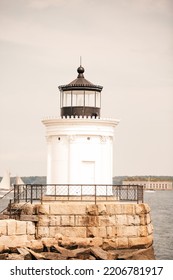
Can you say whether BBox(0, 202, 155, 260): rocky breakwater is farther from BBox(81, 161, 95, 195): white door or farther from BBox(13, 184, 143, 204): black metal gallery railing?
BBox(81, 161, 95, 195): white door

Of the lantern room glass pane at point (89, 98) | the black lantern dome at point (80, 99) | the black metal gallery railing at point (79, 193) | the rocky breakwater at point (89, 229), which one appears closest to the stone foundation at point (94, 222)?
the rocky breakwater at point (89, 229)

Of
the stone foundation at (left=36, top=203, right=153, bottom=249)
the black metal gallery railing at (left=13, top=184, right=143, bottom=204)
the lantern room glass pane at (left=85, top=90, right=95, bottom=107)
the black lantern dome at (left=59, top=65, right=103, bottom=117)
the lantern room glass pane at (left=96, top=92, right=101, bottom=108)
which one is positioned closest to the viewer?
the stone foundation at (left=36, top=203, right=153, bottom=249)

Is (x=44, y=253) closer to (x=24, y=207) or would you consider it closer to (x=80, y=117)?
(x=24, y=207)

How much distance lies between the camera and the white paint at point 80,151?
15.8 metres

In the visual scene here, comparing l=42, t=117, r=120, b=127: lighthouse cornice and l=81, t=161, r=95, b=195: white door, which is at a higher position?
l=42, t=117, r=120, b=127: lighthouse cornice

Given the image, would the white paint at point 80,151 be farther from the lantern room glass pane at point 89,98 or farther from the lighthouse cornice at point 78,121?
the lantern room glass pane at point 89,98

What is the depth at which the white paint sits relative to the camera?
15789mm

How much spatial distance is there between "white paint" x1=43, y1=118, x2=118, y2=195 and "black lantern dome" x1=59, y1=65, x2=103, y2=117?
1.44ft

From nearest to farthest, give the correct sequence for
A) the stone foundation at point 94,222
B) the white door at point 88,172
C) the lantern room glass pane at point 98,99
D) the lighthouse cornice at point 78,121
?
the stone foundation at point 94,222
the lighthouse cornice at point 78,121
the white door at point 88,172
the lantern room glass pane at point 98,99

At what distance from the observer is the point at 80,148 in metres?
15.9

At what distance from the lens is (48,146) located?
16.2m

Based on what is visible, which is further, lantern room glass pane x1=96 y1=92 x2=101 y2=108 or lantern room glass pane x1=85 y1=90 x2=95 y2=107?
lantern room glass pane x1=96 y1=92 x2=101 y2=108

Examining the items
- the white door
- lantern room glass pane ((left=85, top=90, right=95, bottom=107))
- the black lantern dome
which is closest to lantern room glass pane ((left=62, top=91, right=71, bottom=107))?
the black lantern dome
